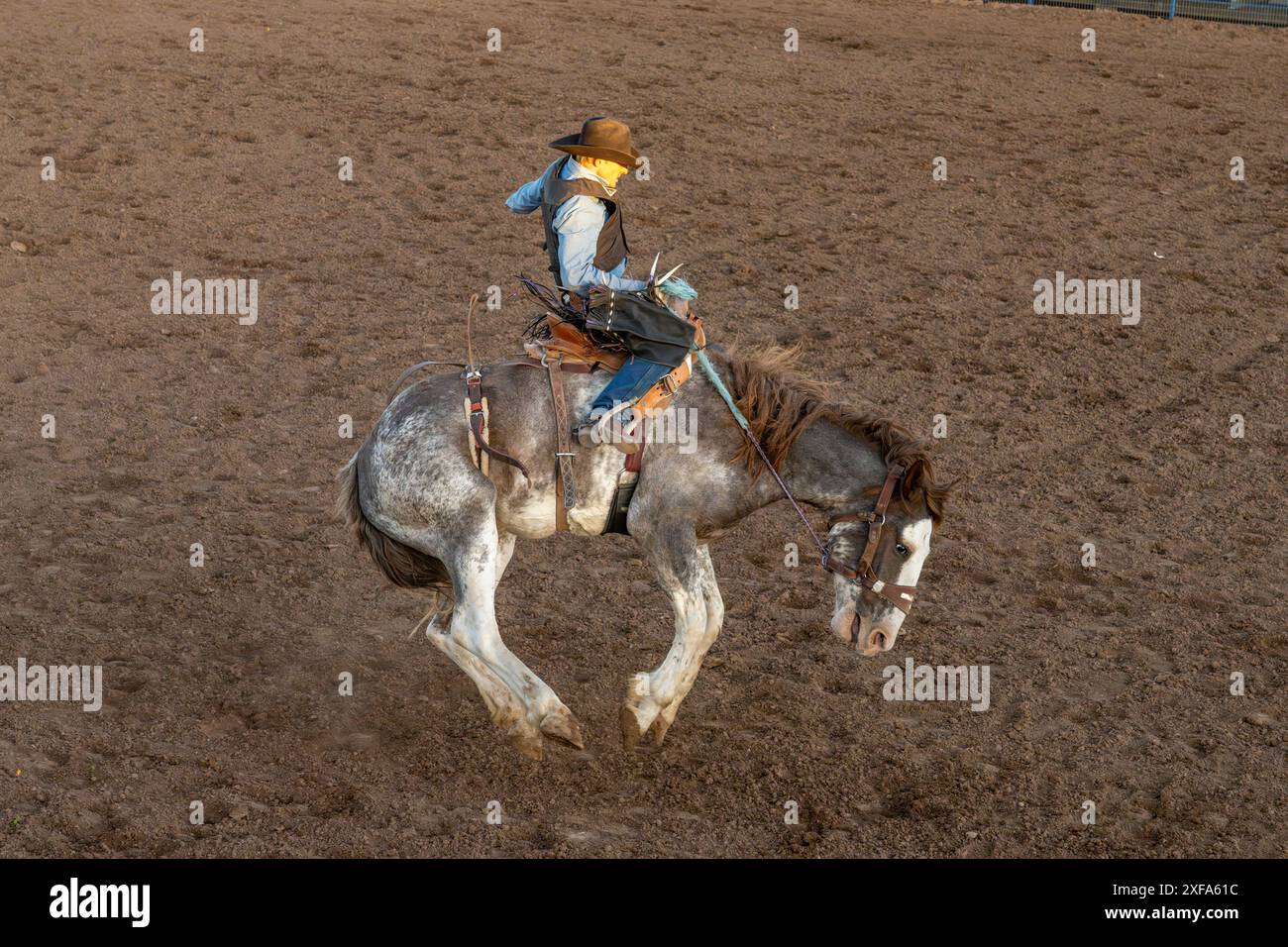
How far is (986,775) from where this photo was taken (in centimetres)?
647

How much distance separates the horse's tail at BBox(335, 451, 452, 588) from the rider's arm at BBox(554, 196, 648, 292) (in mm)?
1376

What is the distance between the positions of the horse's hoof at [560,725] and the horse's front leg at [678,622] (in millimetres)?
273

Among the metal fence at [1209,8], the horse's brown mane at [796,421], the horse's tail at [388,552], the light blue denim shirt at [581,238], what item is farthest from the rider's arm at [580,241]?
the metal fence at [1209,8]

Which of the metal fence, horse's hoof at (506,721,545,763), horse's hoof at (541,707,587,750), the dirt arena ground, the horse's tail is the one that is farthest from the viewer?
the metal fence

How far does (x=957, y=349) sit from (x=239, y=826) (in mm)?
7497

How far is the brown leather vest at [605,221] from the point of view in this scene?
19.8 feet

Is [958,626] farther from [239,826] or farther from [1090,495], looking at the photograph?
[239,826]

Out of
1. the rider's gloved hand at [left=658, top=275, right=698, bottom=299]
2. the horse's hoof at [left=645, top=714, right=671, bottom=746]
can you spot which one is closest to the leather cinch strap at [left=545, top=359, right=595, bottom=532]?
the rider's gloved hand at [left=658, top=275, right=698, bottom=299]

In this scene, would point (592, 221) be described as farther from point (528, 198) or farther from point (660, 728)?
point (660, 728)

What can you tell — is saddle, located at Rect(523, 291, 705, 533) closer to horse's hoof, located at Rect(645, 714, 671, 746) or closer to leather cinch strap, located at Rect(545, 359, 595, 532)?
leather cinch strap, located at Rect(545, 359, 595, 532)

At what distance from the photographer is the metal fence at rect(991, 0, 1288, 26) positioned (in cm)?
1872

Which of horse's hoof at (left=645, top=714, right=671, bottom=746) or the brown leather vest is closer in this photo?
the brown leather vest

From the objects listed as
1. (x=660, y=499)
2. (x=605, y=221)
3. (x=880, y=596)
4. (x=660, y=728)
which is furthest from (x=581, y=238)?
(x=660, y=728)

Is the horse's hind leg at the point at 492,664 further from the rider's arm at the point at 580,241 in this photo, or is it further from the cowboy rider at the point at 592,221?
the rider's arm at the point at 580,241
